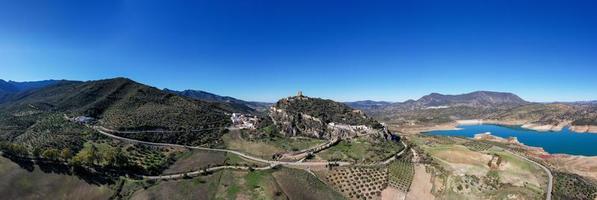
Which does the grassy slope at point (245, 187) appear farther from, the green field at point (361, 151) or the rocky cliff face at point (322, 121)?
the rocky cliff face at point (322, 121)

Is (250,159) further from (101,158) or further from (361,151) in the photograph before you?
(101,158)

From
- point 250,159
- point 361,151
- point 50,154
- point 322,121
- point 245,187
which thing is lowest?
point 245,187

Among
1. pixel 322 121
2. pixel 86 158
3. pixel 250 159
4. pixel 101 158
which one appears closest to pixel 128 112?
pixel 101 158

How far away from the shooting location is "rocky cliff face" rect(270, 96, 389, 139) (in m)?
138

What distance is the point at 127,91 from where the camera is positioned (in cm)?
18225

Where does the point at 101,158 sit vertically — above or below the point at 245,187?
above

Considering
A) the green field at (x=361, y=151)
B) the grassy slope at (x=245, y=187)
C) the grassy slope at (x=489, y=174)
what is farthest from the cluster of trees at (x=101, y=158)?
the grassy slope at (x=489, y=174)

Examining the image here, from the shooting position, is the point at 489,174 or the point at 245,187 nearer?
the point at 245,187

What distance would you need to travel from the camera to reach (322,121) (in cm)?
14675

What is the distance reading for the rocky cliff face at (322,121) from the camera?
452ft

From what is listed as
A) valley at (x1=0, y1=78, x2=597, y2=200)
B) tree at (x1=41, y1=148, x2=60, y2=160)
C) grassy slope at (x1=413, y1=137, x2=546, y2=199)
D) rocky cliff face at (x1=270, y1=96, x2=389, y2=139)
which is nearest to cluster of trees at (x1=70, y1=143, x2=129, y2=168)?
valley at (x1=0, y1=78, x2=597, y2=200)

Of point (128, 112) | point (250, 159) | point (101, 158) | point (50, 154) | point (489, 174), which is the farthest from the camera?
point (128, 112)

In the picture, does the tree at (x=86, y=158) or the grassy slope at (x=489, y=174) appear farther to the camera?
the tree at (x=86, y=158)

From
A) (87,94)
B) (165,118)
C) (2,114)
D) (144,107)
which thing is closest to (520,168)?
(165,118)
